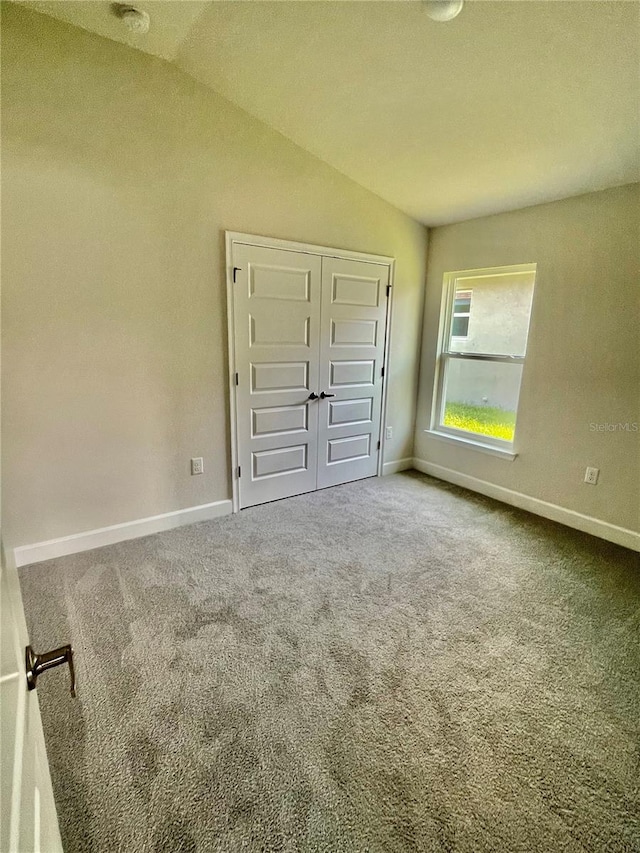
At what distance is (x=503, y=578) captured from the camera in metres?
2.44

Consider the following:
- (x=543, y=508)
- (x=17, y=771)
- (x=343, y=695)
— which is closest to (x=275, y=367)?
(x=343, y=695)

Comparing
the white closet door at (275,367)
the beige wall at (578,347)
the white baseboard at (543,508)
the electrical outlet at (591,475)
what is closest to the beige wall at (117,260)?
the white closet door at (275,367)

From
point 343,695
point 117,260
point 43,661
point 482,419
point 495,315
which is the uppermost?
point 117,260

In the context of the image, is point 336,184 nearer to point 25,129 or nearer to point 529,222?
point 529,222

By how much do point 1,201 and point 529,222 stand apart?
341 centimetres

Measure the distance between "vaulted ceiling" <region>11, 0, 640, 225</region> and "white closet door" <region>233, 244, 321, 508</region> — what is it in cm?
91

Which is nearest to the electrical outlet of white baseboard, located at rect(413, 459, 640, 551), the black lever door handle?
white baseboard, located at rect(413, 459, 640, 551)

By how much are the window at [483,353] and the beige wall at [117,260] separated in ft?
5.00

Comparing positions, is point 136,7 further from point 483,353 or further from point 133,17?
point 483,353

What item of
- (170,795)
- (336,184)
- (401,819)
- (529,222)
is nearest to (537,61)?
(529,222)

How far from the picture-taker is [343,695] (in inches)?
63.8

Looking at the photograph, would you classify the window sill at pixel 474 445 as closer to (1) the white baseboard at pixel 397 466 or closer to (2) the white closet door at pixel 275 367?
(1) the white baseboard at pixel 397 466

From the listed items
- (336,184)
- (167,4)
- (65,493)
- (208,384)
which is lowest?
(65,493)

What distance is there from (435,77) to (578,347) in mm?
1949
